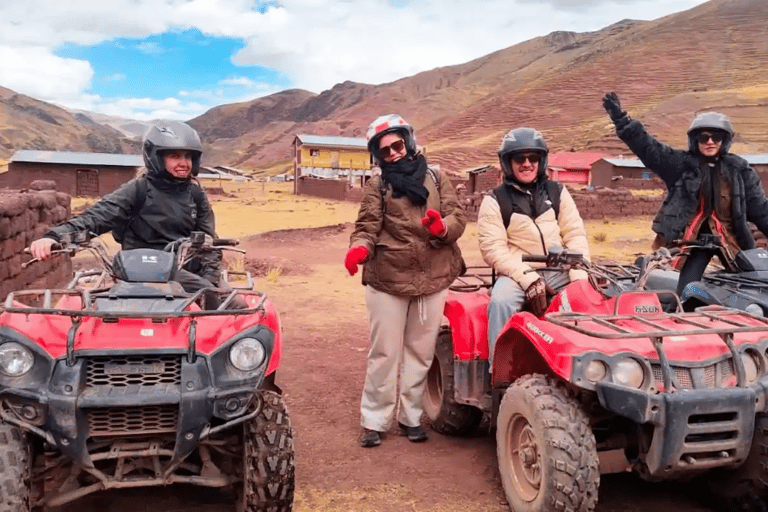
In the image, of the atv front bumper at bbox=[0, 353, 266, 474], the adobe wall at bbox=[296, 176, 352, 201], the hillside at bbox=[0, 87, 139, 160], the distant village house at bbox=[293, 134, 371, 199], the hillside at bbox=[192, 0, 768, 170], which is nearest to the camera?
the atv front bumper at bbox=[0, 353, 266, 474]

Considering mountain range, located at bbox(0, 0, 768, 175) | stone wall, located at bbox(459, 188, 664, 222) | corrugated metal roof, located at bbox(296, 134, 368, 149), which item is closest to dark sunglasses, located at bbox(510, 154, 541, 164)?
stone wall, located at bbox(459, 188, 664, 222)

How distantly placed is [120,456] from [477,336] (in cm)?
231

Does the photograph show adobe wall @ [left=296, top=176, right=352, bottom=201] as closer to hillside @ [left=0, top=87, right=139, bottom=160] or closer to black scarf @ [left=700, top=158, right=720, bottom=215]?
black scarf @ [left=700, top=158, right=720, bottom=215]

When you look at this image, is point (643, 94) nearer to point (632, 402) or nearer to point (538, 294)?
point (538, 294)

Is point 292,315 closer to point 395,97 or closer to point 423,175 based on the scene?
point 423,175

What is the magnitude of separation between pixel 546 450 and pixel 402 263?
1.84 meters

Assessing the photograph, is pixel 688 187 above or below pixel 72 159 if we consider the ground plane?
below

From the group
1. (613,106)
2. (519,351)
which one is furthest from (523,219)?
(613,106)

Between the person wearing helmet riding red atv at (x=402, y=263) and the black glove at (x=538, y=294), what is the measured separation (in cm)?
69

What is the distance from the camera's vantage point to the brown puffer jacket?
4801mm

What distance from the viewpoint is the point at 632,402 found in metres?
3.09

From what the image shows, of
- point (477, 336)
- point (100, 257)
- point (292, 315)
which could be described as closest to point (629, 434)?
point (477, 336)

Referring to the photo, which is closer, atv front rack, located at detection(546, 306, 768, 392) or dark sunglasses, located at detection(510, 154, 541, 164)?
atv front rack, located at detection(546, 306, 768, 392)

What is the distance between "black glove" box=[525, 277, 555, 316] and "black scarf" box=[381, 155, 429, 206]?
39.4 inches
